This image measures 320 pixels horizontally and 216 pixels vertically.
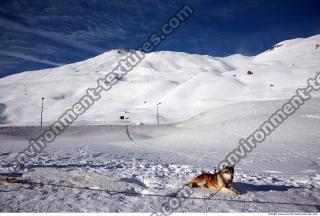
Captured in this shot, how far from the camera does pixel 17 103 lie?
82500 mm

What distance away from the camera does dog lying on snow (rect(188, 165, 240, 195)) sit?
688 cm

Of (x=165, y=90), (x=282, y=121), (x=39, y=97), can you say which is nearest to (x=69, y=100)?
(x=39, y=97)

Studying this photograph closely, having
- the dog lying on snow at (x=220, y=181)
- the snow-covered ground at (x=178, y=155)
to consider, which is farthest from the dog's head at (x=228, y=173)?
the snow-covered ground at (x=178, y=155)

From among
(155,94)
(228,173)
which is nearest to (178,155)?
(228,173)

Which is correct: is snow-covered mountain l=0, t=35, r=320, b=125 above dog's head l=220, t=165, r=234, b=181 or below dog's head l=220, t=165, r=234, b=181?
above

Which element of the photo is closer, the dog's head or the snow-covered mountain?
the dog's head

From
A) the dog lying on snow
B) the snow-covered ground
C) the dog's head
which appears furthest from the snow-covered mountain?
the dog's head

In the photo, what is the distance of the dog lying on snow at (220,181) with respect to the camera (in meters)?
6.88

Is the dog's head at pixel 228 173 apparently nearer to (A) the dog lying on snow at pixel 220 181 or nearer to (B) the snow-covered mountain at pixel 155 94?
(A) the dog lying on snow at pixel 220 181

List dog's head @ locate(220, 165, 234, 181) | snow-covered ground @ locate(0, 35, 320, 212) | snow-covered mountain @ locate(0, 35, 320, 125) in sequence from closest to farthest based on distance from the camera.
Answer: snow-covered ground @ locate(0, 35, 320, 212)
dog's head @ locate(220, 165, 234, 181)
snow-covered mountain @ locate(0, 35, 320, 125)

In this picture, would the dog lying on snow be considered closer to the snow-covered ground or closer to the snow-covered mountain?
the snow-covered ground

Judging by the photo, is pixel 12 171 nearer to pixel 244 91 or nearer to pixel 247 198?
pixel 247 198

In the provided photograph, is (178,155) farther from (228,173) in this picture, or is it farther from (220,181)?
(228,173)

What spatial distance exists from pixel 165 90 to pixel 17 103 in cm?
4536
